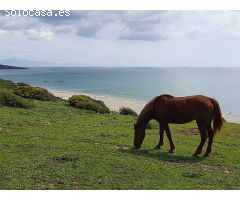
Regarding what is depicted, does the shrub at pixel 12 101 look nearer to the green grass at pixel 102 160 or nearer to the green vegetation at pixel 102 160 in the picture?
the green grass at pixel 102 160

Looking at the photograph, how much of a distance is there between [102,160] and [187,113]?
4030mm

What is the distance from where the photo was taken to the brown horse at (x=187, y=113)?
14578mm

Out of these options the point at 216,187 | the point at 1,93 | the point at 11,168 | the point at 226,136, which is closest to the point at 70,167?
the point at 11,168

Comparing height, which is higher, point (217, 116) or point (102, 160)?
point (217, 116)

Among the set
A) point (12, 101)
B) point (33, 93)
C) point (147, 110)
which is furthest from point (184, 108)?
point (33, 93)

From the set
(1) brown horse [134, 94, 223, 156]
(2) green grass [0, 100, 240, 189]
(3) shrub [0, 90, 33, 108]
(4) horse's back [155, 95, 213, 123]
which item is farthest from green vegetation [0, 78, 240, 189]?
(3) shrub [0, 90, 33, 108]

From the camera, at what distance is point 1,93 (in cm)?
2892

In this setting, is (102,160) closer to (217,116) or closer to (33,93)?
(217,116)

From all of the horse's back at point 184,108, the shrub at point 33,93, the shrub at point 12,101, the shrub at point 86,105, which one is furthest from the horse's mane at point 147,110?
the shrub at point 33,93

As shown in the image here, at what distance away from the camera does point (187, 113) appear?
14805 millimetres

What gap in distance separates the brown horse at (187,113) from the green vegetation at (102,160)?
2.35 ft

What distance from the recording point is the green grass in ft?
34.6

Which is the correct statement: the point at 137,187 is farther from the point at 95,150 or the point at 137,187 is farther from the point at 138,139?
the point at 138,139

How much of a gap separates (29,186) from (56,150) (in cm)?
461
